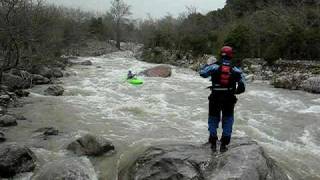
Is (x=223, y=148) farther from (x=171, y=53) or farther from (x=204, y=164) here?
(x=171, y=53)

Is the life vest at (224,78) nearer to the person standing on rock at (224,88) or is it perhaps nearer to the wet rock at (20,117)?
the person standing on rock at (224,88)

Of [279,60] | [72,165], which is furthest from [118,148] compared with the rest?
[279,60]

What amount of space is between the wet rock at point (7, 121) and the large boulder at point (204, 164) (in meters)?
5.22

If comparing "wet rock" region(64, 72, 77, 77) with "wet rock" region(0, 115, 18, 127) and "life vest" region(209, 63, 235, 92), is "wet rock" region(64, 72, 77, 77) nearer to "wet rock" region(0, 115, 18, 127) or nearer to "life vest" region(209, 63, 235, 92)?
"wet rock" region(0, 115, 18, 127)

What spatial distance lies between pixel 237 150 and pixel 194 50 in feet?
88.6

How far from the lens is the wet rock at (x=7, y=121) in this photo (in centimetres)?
1127

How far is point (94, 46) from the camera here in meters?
49.8

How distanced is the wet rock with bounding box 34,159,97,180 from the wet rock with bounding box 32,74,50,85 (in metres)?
12.9

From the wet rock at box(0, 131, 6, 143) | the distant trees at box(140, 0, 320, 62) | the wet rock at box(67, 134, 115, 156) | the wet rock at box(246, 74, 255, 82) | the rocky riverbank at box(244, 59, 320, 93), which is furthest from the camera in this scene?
the distant trees at box(140, 0, 320, 62)

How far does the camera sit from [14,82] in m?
17.5

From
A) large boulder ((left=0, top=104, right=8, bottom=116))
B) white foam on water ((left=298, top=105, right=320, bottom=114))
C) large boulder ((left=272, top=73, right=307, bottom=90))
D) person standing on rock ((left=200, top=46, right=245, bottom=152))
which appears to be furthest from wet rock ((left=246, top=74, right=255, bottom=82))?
person standing on rock ((left=200, top=46, right=245, bottom=152))

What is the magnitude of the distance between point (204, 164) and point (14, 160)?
139 inches

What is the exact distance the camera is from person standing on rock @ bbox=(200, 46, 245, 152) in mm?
6828

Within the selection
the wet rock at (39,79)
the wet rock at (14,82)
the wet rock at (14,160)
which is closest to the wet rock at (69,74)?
the wet rock at (39,79)
